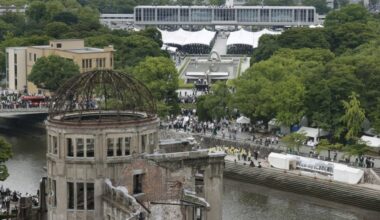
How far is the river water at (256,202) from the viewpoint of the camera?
6003 centimetres

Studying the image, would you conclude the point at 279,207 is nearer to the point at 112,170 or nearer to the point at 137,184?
the point at 137,184

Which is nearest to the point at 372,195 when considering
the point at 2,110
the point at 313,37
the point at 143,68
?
the point at 143,68

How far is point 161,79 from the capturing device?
94875 millimetres

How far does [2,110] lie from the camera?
9144 centimetres

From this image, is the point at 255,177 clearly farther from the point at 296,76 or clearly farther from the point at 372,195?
the point at 296,76

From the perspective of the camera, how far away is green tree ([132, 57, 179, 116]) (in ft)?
304

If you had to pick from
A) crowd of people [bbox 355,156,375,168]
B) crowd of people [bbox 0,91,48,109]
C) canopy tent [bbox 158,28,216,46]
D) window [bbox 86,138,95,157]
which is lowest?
crowd of people [bbox 355,156,375,168]

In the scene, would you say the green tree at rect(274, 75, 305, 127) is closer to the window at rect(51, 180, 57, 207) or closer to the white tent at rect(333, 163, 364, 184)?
the white tent at rect(333, 163, 364, 184)

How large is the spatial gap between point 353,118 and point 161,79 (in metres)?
25.6

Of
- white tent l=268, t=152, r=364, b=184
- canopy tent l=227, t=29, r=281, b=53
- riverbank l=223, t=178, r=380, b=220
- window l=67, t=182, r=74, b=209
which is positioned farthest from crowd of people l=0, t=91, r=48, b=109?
canopy tent l=227, t=29, r=281, b=53

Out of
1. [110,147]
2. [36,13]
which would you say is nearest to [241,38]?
[36,13]

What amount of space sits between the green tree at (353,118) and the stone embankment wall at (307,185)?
31.6 feet

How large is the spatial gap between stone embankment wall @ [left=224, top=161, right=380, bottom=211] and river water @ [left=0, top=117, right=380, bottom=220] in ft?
2.03

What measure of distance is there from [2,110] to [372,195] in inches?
1737
